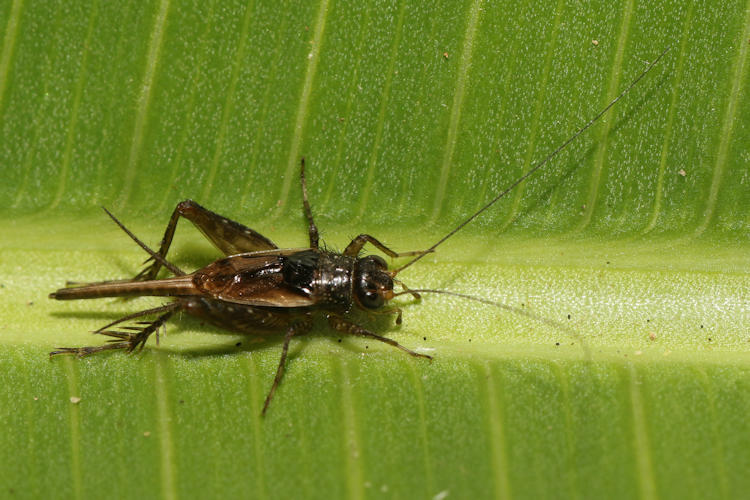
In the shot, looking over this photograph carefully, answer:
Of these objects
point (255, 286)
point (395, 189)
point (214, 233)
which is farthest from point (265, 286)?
point (395, 189)

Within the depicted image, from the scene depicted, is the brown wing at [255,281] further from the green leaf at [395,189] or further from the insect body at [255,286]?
the green leaf at [395,189]

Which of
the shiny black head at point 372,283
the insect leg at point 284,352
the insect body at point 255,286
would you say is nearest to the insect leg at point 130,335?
the insect body at point 255,286

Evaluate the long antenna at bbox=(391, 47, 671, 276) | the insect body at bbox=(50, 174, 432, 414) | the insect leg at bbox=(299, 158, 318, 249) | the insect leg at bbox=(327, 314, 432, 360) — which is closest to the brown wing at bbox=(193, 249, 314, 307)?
the insect body at bbox=(50, 174, 432, 414)

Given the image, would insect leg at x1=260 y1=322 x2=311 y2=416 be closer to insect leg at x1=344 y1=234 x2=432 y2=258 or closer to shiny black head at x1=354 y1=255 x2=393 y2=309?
shiny black head at x1=354 y1=255 x2=393 y2=309

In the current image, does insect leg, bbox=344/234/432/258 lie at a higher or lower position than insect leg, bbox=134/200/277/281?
lower

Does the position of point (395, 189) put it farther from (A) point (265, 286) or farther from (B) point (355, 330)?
(A) point (265, 286)

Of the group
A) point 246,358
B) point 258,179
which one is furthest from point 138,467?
point 258,179

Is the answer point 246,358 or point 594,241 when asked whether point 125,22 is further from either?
point 594,241
